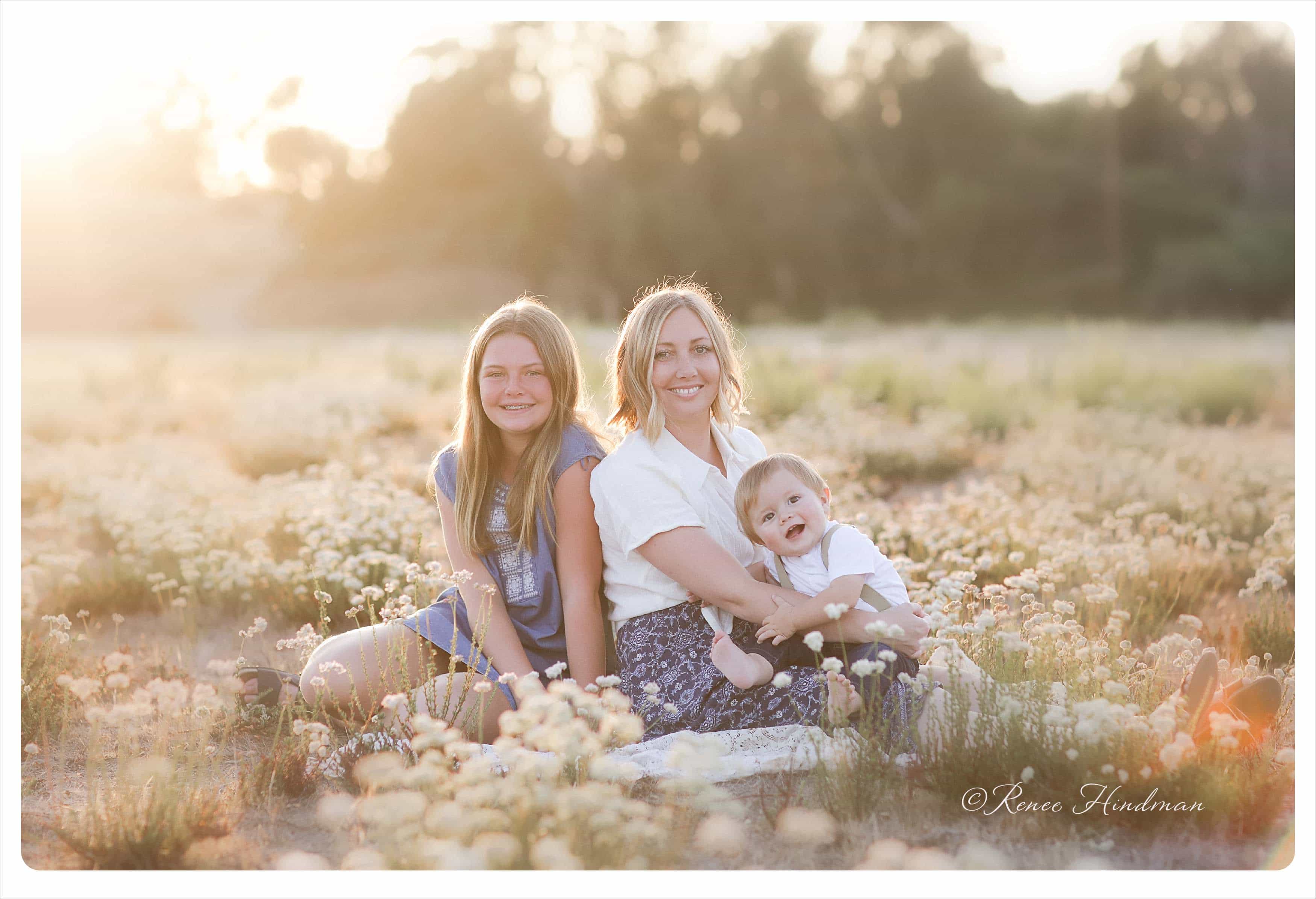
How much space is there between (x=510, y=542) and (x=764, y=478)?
968 mm

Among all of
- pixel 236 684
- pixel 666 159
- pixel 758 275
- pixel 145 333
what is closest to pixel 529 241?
pixel 666 159

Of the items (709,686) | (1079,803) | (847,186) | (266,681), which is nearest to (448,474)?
(266,681)

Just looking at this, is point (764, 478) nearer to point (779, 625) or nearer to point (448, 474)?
point (779, 625)

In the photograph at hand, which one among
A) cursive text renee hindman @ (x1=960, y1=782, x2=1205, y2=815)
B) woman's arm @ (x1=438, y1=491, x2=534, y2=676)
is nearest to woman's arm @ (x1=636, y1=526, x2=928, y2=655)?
cursive text renee hindman @ (x1=960, y1=782, x2=1205, y2=815)

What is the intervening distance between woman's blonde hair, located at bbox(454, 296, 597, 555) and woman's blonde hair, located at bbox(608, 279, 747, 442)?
175 millimetres

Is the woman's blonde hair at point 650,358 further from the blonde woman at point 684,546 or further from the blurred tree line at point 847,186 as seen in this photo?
the blurred tree line at point 847,186

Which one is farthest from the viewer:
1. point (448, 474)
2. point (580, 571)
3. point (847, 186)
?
point (847, 186)

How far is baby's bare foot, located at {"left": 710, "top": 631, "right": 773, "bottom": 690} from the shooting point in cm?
323

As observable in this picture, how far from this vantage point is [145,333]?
17062mm

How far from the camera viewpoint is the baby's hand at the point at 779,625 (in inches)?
126

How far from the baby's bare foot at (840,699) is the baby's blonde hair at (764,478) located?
53cm

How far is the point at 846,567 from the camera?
323 centimetres

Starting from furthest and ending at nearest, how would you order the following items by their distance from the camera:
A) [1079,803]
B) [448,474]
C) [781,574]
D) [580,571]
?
[448,474], [580,571], [781,574], [1079,803]

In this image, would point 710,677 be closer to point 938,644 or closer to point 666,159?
A: point 938,644
